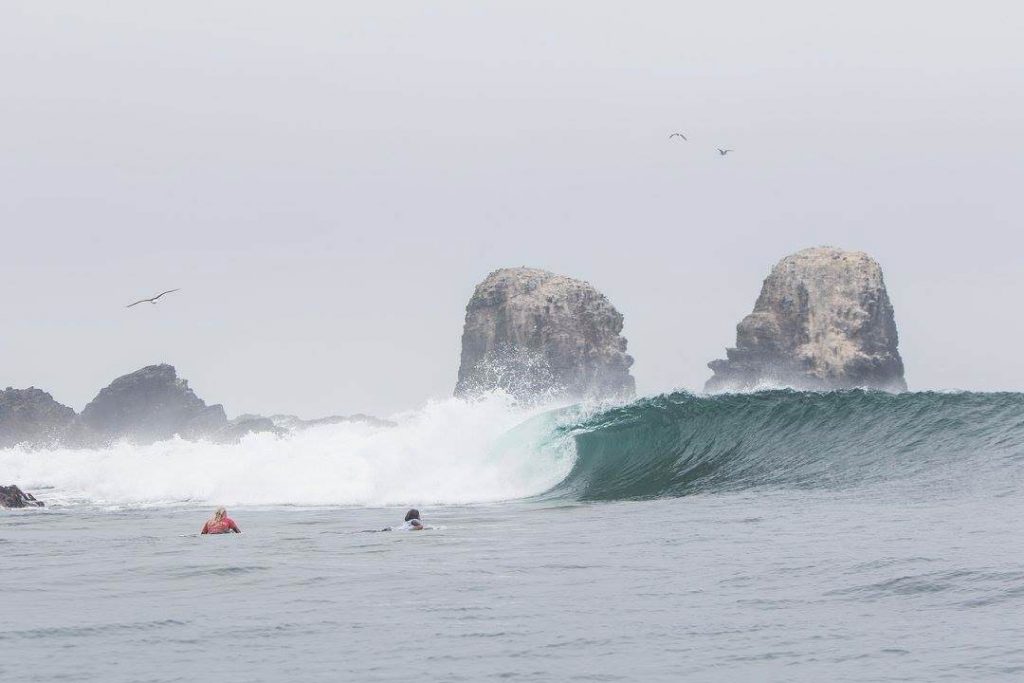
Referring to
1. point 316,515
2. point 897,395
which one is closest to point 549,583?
point 316,515

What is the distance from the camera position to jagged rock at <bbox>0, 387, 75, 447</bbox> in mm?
103812

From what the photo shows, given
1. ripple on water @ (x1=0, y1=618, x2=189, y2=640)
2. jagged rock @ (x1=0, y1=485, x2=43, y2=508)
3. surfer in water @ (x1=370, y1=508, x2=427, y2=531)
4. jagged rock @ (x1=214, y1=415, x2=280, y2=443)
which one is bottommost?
ripple on water @ (x1=0, y1=618, x2=189, y2=640)

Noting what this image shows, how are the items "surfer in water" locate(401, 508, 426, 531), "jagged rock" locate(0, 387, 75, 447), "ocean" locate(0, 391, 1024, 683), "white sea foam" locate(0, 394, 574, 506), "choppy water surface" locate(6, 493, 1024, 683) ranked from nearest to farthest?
"choppy water surface" locate(6, 493, 1024, 683), "ocean" locate(0, 391, 1024, 683), "surfer in water" locate(401, 508, 426, 531), "white sea foam" locate(0, 394, 574, 506), "jagged rock" locate(0, 387, 75, 447)

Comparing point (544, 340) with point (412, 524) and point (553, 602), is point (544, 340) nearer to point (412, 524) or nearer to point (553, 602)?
point (412, 524)

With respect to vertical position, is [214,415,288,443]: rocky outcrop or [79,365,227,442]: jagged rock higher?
[79,365,227,442]: jagged rock

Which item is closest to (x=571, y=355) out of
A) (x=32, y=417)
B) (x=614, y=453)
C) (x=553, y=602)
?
(x=32, y=417)

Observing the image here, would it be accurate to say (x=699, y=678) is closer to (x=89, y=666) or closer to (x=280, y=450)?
(x=89, y=666)

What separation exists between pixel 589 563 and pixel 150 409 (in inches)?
4012

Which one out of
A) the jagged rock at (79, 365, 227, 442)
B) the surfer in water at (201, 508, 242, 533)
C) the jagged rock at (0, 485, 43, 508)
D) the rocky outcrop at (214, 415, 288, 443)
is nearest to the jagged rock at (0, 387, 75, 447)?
the jagged rock at (79, 365, 227, 442)

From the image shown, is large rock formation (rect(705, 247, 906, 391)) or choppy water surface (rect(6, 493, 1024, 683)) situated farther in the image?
large rock formation (rect(705, 247, 906, 391))

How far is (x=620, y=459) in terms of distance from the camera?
33.8 meters

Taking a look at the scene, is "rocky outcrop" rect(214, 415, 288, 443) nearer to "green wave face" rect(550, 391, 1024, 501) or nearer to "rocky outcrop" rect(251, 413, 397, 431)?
"rocky outcrop" rect(251, 413, 397, 431)

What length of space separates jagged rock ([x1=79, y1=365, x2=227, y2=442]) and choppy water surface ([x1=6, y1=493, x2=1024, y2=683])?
92.6 metres

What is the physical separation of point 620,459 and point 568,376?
63.4 metres
